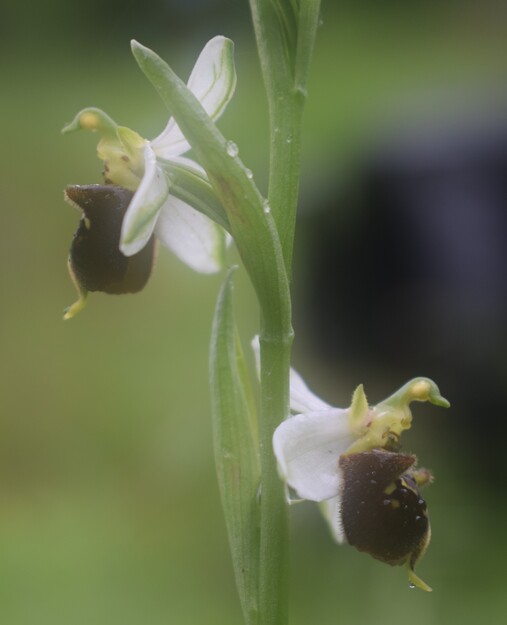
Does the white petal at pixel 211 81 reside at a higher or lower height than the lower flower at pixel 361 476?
higher

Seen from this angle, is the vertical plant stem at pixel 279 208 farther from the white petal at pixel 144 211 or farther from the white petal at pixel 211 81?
the white petal at pixel 144 211

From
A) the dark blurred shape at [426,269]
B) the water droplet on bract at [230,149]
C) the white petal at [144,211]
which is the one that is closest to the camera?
the white petal at [144,211]

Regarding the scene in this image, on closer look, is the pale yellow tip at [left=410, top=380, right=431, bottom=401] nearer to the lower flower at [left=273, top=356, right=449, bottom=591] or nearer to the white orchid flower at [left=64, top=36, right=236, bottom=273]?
the lower flower at [left=273, top=356, right=449, bottom=591]

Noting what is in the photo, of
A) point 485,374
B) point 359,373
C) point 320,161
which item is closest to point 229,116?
point 320,161

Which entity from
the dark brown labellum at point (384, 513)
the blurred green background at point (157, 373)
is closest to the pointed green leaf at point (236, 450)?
the dark brown labellum at point (384, 513)

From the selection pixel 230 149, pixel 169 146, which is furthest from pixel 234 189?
pixel 169 146

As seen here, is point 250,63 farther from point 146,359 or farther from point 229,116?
point 146,359

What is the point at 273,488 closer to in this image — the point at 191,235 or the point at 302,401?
the point at 302,401

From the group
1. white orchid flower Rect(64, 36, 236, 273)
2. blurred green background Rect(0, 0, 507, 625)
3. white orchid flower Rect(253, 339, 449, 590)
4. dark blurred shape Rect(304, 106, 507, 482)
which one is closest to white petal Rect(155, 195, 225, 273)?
white orchid flower Rect(64, 36, 236, 273)
